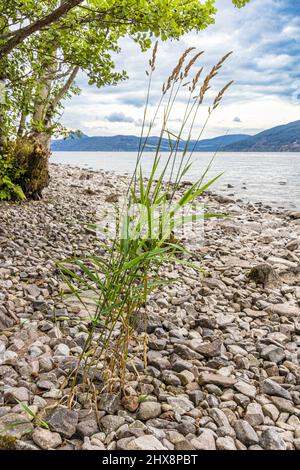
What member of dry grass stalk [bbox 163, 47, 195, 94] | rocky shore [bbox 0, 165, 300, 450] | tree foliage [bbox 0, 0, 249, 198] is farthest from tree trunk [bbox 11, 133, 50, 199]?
dry grass stalk [bbox 163, 47, 195, 94]

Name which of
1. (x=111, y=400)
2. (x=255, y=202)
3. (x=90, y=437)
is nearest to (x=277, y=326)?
(x=111, y=400)

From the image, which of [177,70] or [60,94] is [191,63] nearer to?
[177,70]

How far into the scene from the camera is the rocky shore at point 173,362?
2555 millimetres

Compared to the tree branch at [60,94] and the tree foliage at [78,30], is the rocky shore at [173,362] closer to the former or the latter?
the tree foliage at [78,30]

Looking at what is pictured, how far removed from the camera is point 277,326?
436cm

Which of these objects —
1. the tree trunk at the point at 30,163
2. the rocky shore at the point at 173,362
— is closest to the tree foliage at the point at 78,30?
the tree trunk at the point at 30,163

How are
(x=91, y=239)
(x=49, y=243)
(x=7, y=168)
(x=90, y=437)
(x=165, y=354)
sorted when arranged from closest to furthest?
(x=90, y=437) < (x=165, y=354) < (x=49, y=243) < (x=91, y=239) < (x=7, y=168)

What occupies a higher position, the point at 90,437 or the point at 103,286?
the point at 103,286

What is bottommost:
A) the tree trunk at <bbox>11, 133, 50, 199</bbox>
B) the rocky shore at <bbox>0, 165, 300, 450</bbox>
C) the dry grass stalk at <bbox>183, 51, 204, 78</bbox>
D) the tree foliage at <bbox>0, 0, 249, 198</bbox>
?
the rocky shore at <bbox>0, 165, 300, 450</bbox>

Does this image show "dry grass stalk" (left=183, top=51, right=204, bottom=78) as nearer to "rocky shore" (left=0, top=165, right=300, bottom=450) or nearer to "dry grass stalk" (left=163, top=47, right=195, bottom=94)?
"dry grass stalk" (left=163, top=47, right=195, bottom=94)

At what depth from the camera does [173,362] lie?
3.49 m

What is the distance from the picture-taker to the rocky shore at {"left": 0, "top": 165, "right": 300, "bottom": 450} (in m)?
2.55

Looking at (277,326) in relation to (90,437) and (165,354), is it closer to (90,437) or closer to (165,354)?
(165,354)

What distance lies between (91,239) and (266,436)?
5301 mm
